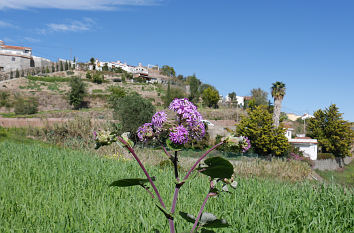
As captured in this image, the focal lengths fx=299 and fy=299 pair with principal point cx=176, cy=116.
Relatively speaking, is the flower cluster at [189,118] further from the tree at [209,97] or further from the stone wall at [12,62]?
the stone wall at [12,62]

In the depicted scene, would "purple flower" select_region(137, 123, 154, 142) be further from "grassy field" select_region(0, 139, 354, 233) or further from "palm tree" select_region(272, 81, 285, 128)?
"palm tree" select_region(272, 81, 285, 128)

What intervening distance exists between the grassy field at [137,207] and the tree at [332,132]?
22987mm

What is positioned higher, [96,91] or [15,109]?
[96,91]

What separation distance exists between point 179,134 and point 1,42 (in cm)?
6437

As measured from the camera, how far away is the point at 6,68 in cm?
4938

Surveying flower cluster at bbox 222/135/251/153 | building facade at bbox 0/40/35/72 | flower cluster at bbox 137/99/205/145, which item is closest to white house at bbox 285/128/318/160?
flower cluster at bbox 222/135/251/153

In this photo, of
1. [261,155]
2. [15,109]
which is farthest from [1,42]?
[261,155]

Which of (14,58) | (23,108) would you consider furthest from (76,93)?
(14,58)

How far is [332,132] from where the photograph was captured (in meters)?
24.6

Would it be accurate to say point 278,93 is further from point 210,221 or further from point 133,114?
point 210,221

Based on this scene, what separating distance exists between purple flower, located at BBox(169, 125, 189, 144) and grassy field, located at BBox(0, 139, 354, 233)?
126 centimetres

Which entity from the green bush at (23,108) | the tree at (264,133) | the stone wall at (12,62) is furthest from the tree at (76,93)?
the tree at (264,133)

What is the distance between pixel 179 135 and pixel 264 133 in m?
19.8

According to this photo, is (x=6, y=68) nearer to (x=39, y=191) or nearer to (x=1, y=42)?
(x=1, y=42)
